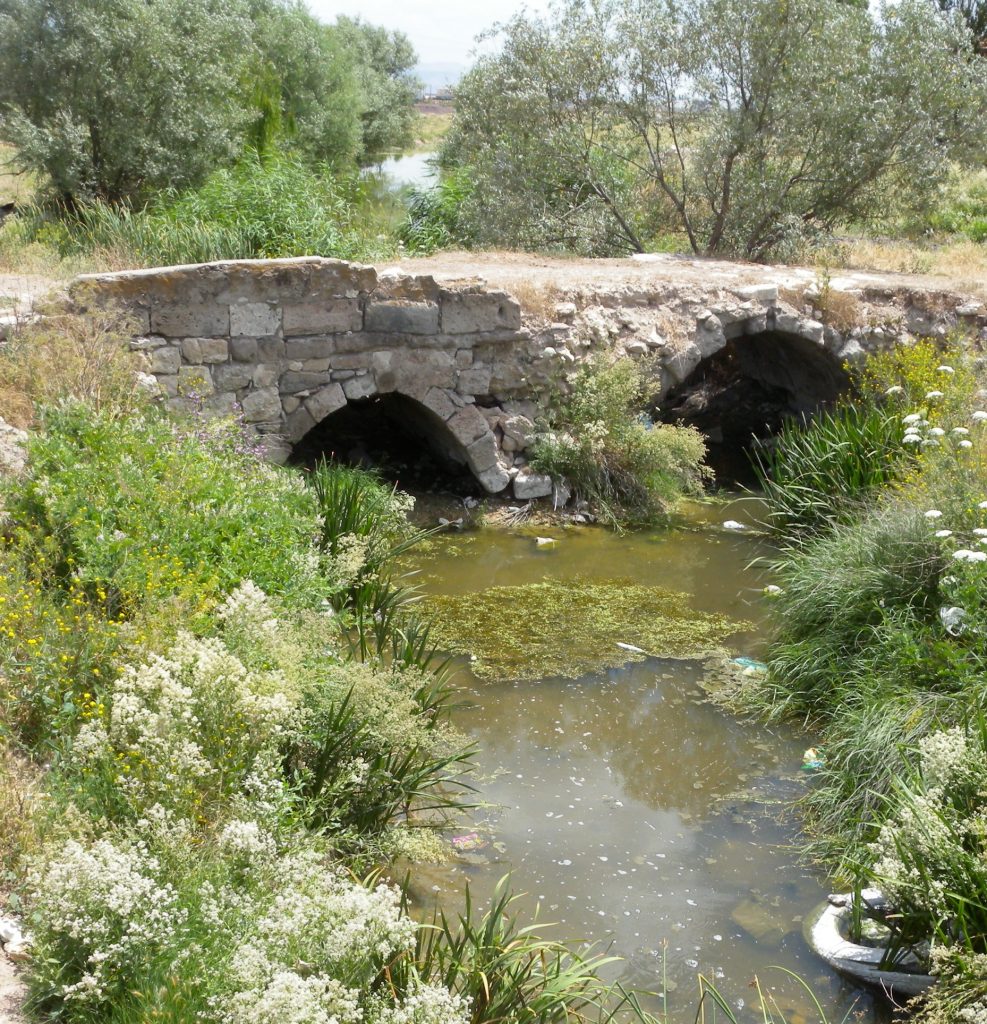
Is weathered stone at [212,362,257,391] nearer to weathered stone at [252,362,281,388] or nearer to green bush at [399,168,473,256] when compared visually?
weathered stone at [252,362,281,388]

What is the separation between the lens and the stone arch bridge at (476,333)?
9055 millimetres

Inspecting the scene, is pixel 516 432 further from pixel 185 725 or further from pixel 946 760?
pixel 185 725

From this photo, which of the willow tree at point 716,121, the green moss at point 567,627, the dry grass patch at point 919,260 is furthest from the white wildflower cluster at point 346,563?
the willow tree at point 716,121

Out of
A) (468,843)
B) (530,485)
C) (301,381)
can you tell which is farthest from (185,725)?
(530,485)

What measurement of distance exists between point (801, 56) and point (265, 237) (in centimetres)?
710

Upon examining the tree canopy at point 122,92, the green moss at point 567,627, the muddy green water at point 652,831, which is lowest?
the green moss at point 567,627

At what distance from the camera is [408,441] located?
11594 mm

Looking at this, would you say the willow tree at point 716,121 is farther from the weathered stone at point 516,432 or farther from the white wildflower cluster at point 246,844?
the white wildflower cluster at point 246,844

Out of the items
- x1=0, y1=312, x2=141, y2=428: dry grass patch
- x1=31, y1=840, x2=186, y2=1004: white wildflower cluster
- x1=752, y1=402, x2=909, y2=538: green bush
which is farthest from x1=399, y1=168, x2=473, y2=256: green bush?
x1=31, y1=840, x2=186, y2=1004: white wildflower cluster

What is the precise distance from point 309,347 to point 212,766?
5892mm

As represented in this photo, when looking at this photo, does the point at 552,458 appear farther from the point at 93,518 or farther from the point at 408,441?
the point at 93,518

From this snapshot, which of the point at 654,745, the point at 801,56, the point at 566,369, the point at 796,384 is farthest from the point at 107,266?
the point at 801,56

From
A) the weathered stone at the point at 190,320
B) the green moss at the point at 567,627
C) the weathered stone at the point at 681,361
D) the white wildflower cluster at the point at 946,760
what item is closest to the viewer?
the white wildflower cluster at the point at 946,760

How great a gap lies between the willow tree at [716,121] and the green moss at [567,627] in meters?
7.61
